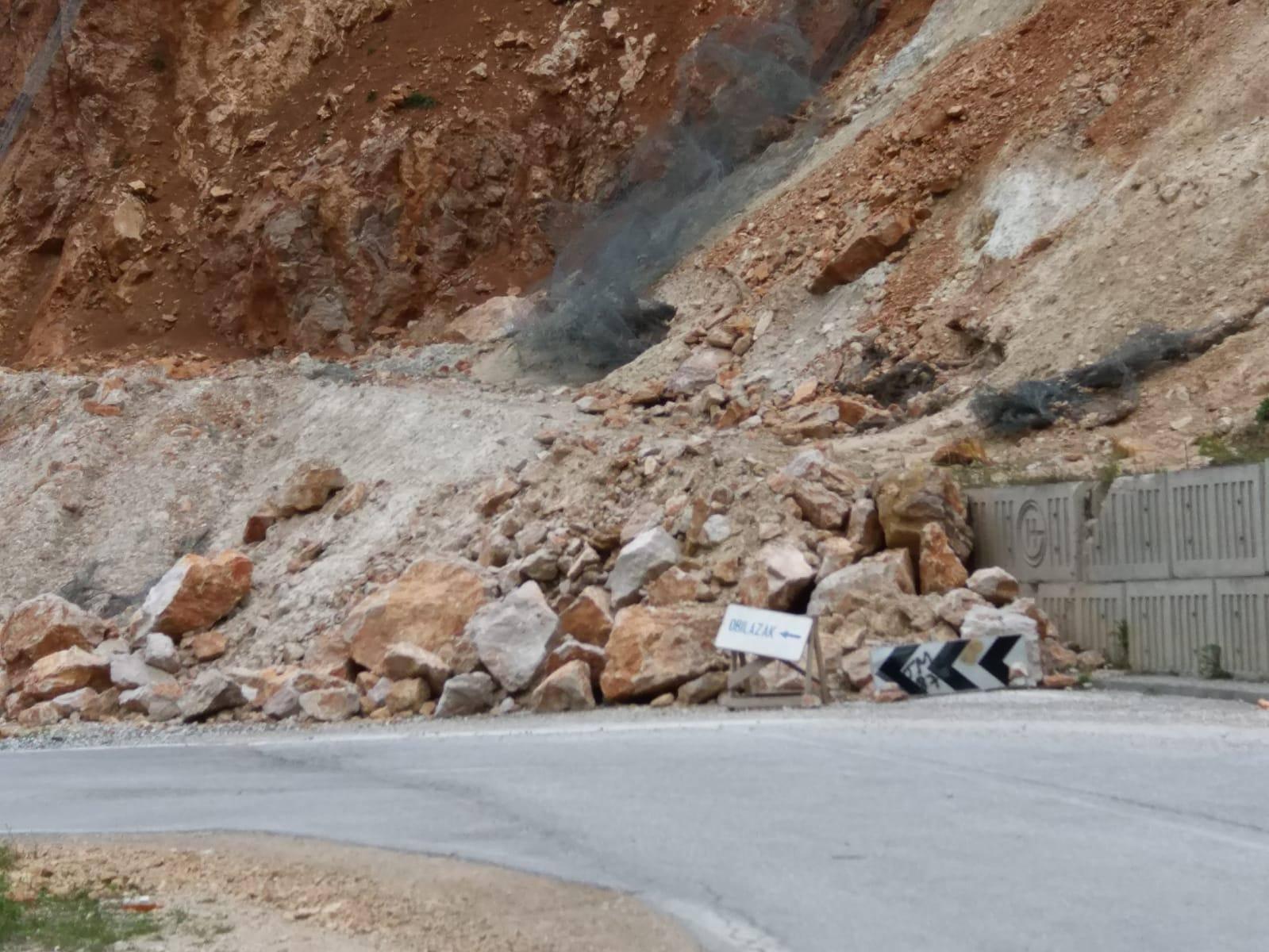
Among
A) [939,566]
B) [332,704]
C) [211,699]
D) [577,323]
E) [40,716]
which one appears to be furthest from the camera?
[577,323]

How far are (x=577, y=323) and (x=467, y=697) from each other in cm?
1264

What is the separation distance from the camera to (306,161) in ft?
109

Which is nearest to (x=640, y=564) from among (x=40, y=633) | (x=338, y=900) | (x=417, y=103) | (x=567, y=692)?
(x=567, y=692)

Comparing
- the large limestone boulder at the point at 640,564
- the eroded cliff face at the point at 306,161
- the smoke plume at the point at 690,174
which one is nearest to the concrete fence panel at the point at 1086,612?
the large limestone boulder at the point at 640,564

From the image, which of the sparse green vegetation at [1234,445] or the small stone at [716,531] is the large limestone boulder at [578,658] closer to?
the small stone at [716,531]

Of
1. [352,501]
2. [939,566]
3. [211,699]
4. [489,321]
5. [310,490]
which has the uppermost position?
[489,321]

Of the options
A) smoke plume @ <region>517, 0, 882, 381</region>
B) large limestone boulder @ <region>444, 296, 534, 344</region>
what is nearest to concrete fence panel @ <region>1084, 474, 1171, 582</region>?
smoke plume @ <region>517, 0, 882, 381</region>

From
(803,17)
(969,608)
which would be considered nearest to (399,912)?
→ (969,608)

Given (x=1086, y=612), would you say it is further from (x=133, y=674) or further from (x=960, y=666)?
(x=133, y=674)

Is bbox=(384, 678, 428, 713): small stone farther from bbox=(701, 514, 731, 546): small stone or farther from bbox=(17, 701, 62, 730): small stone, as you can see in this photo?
bbox=(17, 701, 62, 730): small stone

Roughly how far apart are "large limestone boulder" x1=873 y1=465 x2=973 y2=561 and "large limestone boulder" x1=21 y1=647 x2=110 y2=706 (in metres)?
8.55

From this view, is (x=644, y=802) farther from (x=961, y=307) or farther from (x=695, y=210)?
(x=695, y=210)

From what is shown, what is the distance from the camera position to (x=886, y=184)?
23156 millimetres

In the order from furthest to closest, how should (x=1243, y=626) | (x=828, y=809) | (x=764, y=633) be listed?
(x=764, y=633)
(x=1243, y=626)
(x=828, y=809)
